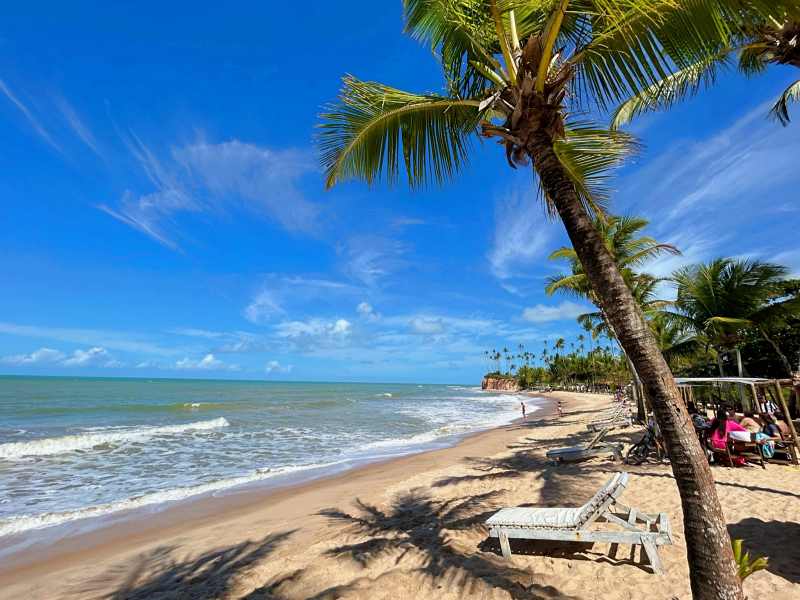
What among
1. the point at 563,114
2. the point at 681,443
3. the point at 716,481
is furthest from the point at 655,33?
the point at 716,481

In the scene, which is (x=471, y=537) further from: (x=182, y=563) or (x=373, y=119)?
(x=373, y=119)

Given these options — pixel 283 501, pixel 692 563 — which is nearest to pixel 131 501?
pixel 283 501

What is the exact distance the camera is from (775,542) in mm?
4598

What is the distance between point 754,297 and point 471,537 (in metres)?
16.0

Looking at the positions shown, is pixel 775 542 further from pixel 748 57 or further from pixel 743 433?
pixel 748 57

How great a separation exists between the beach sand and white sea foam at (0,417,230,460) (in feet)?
35.6

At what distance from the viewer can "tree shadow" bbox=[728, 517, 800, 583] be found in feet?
13.2

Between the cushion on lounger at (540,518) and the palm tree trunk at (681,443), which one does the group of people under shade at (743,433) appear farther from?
the palm tree trunk at (681,443)

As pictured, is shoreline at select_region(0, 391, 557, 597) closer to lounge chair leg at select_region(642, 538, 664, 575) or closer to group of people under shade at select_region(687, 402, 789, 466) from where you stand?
lounge chair leg at select_region(642, 538, 664, 575)

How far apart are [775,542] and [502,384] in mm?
108652

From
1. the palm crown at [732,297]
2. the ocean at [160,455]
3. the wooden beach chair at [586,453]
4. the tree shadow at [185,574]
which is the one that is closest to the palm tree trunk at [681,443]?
the tree shadow at [185,574]

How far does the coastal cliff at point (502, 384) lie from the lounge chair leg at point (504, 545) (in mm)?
103803

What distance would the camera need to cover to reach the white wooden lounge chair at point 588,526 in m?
4.25

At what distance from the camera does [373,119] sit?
369 centimetres
